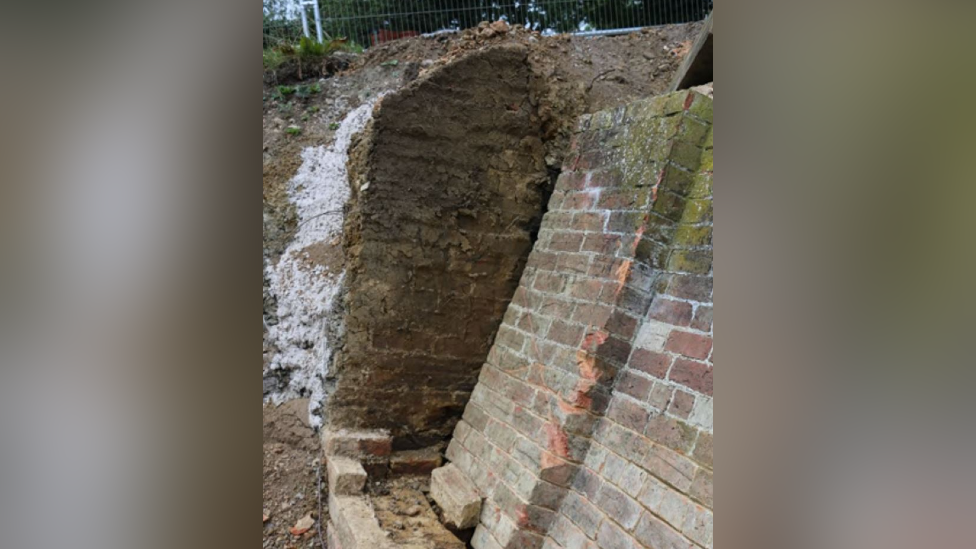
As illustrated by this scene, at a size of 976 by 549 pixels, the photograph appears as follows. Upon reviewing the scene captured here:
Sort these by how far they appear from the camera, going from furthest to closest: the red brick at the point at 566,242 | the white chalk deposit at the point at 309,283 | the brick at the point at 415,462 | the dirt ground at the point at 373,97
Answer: the white chalk deposit at the point at 309,283 < the brick at the point at 415,462 < the dirt ground at the point at 373,97 < the red brick at the point at 566,242

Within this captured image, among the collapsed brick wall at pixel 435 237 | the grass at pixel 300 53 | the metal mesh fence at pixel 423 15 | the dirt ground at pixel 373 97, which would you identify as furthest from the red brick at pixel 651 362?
the metal mesh fence at pixel 423 15

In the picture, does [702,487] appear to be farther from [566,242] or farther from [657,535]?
[566,242]

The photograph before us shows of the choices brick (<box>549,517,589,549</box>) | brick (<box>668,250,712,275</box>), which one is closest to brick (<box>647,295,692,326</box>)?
brick (<box>668,250,712,275</box>)

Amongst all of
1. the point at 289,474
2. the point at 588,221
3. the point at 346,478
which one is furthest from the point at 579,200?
the point at 289,474

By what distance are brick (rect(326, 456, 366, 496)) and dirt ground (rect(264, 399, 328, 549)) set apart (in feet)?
0.66

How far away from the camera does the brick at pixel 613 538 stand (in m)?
2.32

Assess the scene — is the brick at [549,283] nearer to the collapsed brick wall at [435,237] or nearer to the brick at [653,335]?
the collapsed brick wall at [435,237]

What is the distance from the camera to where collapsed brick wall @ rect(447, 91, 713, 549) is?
2.32 metres

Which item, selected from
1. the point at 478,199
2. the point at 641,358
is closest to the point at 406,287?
the point at 478,199

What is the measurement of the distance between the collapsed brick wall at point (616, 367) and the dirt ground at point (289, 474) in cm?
87
